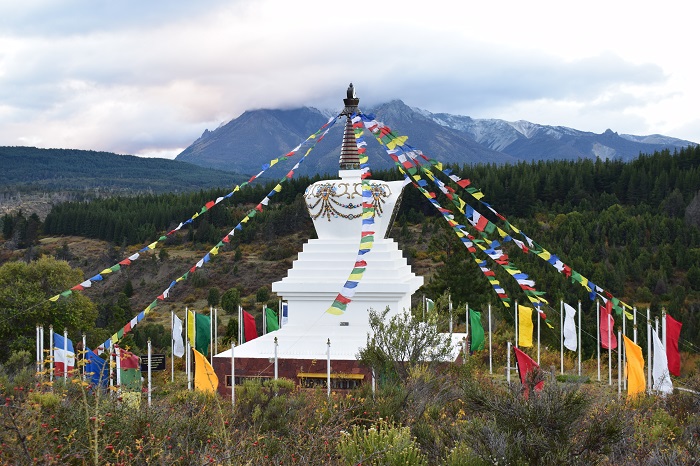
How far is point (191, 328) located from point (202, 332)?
0.47 metres

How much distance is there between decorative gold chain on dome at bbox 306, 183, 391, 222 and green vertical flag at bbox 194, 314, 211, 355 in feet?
12.1

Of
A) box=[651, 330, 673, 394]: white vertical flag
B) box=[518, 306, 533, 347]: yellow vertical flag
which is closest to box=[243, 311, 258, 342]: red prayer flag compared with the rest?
box=[518, 306, 533, 347]: yellow vertical flag

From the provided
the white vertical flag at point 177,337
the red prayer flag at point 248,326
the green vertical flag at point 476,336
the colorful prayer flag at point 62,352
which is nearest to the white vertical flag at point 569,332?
the green vertical flag at point 476,336

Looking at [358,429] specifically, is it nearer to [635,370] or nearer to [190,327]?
[635,370]

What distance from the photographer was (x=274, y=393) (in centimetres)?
1215

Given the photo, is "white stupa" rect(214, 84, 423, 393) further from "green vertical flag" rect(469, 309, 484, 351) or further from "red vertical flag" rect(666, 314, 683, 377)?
"red vertical flag" rect(666, 314, 683, 377)

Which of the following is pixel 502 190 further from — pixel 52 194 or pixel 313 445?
pixel 52 194

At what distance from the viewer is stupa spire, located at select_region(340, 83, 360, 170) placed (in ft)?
56.8

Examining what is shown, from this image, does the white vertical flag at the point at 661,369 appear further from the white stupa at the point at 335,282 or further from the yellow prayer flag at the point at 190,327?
the yellow prayer flag at the point at 190,327

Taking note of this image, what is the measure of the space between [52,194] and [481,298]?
407 feet

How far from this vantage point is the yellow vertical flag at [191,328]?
1839cm


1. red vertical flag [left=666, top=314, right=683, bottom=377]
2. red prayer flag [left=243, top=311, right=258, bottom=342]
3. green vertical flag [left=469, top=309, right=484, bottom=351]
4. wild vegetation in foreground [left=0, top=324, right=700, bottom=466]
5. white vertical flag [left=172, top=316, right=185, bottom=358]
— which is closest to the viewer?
wild vegetation in foreground [left=0, top=324, right=700, bottom=466]

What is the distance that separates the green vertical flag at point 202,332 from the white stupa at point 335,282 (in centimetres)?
205

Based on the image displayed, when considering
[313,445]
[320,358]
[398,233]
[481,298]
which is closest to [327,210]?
[320,358]
